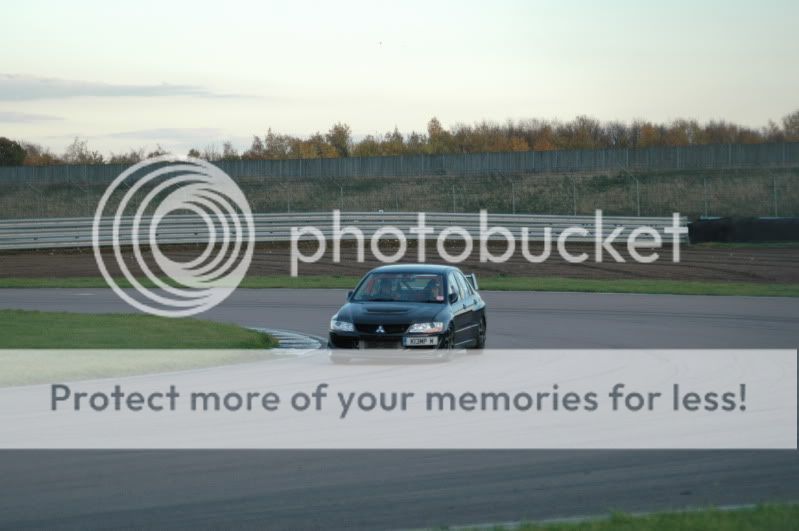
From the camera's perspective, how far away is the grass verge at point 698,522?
726cm

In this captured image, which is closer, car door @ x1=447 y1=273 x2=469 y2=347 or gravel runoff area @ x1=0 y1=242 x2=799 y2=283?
car door @ x1=447 y1=273 x2=469 y2=347

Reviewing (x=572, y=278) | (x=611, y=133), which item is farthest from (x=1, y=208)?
(x=611, y=133)

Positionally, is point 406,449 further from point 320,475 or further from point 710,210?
point 710,210

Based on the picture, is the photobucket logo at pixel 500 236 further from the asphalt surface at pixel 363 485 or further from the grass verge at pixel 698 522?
the grass verge at pixel 698 522

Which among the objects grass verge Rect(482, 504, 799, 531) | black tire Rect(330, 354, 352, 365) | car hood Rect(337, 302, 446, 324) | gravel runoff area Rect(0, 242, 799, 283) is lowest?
grass verge Rect(482, 504, 799, 531)

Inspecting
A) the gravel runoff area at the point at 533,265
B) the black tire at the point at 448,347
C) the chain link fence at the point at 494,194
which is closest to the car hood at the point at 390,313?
the black tire at the point at 448,347

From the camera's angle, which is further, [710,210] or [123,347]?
[710,210]

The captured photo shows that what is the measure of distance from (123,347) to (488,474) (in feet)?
35.6

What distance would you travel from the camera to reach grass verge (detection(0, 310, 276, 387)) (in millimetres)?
16047

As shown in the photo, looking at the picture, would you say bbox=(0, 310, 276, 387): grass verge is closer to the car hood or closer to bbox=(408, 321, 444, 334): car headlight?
the car hood

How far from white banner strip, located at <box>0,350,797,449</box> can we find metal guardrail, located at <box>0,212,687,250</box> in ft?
104

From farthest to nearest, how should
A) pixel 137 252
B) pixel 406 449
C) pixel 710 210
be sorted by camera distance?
pixel 710 210 < pixel 137 252 < pixel 406 449

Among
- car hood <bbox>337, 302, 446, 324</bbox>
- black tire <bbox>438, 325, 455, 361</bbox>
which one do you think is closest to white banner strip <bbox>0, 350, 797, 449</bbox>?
black tire <bbox>438, 325, 455, 361</bbox>

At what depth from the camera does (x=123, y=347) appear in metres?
18.8
